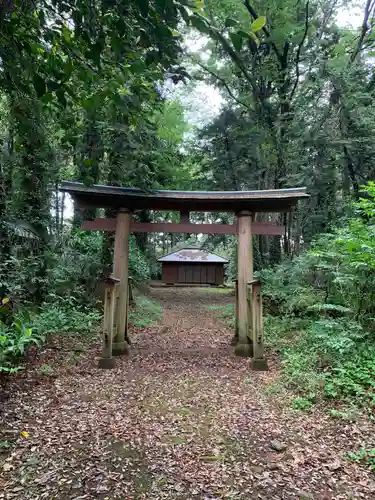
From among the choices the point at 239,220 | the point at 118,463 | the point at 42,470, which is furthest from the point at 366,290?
the point at 42,470

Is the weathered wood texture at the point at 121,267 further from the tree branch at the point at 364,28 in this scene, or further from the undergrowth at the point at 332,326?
the tree branch at the point at 364,28

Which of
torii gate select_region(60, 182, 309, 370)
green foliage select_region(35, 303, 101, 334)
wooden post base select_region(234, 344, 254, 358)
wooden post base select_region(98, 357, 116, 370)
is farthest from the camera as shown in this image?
wooden post base select_region(234, 344, 254, 358)

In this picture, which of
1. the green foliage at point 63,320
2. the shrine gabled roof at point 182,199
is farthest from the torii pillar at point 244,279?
the green foliage at point 63,320

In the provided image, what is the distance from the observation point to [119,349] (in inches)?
251

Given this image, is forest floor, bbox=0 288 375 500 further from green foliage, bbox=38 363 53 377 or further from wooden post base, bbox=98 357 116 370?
wooden post base, bbox=98 357 116 370

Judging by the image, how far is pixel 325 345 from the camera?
540 centimetres

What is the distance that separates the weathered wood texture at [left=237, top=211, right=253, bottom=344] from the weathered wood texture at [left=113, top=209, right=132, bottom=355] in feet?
7.45

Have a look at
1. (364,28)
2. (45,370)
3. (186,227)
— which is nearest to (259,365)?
(186,227)

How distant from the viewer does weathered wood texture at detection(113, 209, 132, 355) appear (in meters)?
6.49

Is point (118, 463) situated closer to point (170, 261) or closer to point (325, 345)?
point (325, 345)

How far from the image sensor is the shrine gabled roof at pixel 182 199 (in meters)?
6.19

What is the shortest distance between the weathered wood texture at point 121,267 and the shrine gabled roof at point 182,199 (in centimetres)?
30

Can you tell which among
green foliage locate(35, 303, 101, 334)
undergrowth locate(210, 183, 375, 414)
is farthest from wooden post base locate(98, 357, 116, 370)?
undergrowth locate(210, 183, 375, 414)

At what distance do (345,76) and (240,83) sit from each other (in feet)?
15.0
